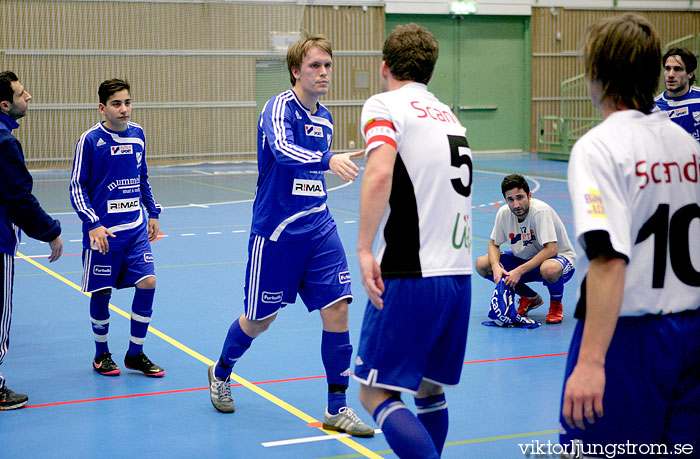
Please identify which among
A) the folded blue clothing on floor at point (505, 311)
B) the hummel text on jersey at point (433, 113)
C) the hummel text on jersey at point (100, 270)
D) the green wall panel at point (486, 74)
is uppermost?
the green wall panel at point (486, 74)

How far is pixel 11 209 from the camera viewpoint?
15.1 ft

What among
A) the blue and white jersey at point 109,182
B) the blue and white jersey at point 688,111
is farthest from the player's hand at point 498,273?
the blue and white jersey at point 109,182

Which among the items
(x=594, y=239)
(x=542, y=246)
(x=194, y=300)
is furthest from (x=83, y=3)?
(x=594, y=239)

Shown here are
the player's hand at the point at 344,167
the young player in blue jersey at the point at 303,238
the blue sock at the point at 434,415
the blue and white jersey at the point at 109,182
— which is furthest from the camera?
the blue and white jersey at the point at 109,182

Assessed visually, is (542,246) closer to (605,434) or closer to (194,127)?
(605,434)

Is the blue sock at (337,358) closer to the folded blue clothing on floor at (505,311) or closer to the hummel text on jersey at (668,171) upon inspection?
the folded blue clothing on floor at (505,311)

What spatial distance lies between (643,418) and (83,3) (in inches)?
843

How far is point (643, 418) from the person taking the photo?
7.45ft

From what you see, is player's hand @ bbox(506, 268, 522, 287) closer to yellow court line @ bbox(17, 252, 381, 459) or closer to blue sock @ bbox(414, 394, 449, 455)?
yellow court line @ bbox(17, 252, 381, 459)

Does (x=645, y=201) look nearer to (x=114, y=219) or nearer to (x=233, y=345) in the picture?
(x=233, y=345)

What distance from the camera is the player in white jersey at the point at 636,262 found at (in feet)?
7.25

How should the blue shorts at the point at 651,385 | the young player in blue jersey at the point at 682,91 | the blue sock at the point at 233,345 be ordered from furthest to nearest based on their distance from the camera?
the young player in blue jersey at the point at 682,91 → the blue sock at the point at 233,345 → the blue shorts at the point at 651,385

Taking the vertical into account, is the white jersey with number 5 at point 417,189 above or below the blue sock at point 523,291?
above

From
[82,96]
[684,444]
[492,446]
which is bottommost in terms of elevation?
[492,446]
